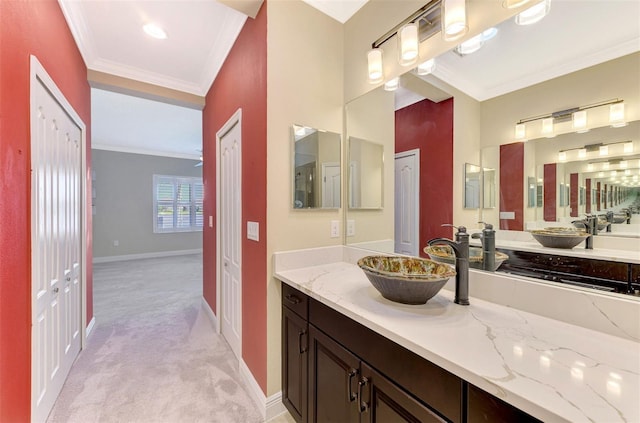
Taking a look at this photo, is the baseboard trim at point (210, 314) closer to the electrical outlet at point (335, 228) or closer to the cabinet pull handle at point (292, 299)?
the cabinet pull handle at point (292, 299)

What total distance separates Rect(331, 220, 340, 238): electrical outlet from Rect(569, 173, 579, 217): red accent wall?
1.25m

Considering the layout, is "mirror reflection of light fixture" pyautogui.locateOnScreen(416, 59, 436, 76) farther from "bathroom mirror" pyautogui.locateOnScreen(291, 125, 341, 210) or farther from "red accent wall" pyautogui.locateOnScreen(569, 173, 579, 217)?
"red accent wall" pyautogui.locateOnScreen(569, 173, 579, 217)

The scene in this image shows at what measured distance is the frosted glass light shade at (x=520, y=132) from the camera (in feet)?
3.72

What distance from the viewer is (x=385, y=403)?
93cm

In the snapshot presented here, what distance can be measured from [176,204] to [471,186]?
308 inches

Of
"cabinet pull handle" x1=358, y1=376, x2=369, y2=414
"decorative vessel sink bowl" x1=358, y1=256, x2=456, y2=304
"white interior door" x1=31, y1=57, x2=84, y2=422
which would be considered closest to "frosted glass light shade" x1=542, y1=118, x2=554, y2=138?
"decorative vessel sink bowl" x1=358, y1=256, x2=456, y2=304

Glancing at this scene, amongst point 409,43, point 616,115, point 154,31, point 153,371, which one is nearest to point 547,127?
point 616,115

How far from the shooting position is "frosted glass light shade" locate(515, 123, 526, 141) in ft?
3.72

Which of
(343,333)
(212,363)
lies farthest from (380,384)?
(212,363)

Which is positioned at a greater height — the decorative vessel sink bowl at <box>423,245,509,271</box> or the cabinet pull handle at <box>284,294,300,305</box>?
the decorative vessel sink bowl at <box>423,245,509,271</box>

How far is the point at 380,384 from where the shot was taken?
96 cm

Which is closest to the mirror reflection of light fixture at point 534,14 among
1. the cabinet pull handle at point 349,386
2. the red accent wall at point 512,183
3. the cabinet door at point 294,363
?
the red accent wall at point 512,183

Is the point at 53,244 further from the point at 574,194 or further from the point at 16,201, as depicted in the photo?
the point at 574,194

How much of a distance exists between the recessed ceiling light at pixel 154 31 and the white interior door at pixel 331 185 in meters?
1.87
